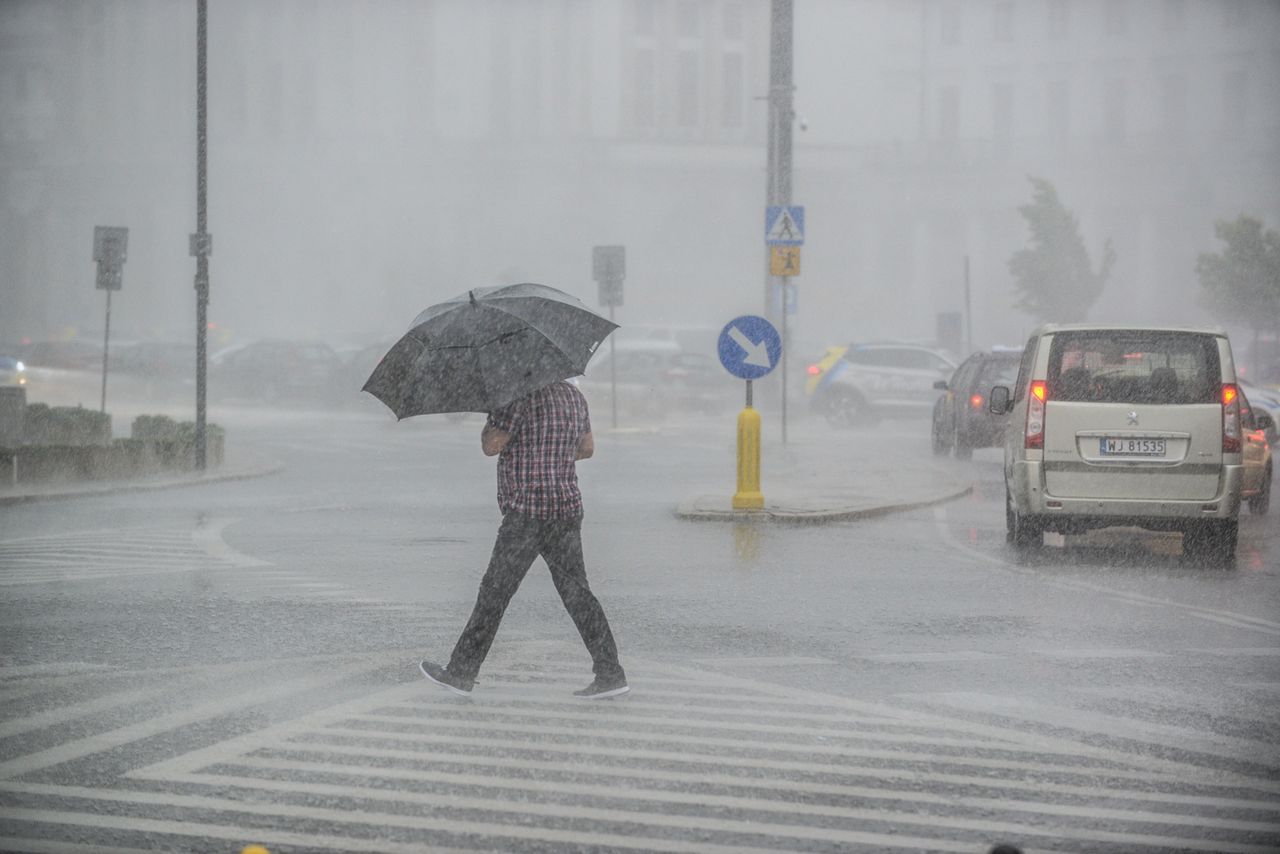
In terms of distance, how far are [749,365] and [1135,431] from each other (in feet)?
13.1

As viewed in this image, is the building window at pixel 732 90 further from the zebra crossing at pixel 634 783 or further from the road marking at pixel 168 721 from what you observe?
the zebra crossing at pixel 634 783

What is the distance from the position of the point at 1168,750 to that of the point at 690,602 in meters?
4.31

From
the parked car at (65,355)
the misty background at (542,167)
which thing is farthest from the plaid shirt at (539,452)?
the misty background at (542,167)

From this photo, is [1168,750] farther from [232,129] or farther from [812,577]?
[232,129]

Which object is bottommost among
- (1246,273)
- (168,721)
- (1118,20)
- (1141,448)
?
(168,721)

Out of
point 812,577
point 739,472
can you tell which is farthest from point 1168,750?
point 739,472

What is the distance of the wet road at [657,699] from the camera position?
564 centimetres

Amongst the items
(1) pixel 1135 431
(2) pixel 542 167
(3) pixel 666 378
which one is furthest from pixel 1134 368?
(2) pixel 542 167

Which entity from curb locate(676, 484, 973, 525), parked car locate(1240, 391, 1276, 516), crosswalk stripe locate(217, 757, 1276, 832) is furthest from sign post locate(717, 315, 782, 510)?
crosswalk stripe locate(217, 757, 1276, 832)

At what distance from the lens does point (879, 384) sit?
3450 centimetres

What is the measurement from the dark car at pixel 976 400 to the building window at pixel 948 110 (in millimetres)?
68925

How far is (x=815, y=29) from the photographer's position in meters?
86.2

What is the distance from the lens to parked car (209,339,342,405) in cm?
4081

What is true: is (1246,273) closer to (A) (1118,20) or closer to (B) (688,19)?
(A) (1118,20)
